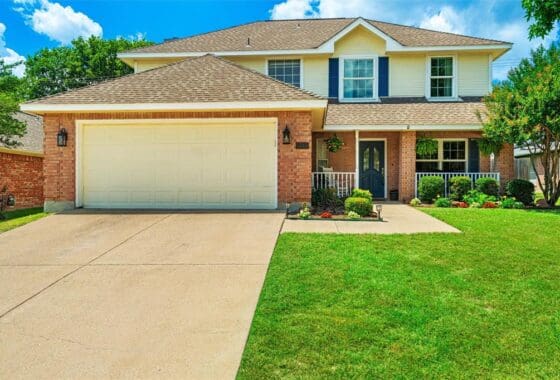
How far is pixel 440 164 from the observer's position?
14492 millimetres

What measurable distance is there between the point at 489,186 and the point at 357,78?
669 cm

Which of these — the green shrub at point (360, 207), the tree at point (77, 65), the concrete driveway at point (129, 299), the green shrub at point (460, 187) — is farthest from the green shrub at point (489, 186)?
the tree at point (77, 65)

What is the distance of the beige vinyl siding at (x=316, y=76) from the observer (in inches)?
609

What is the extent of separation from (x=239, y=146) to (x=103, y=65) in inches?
1185

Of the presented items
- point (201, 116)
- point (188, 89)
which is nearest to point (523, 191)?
point (201, 116)

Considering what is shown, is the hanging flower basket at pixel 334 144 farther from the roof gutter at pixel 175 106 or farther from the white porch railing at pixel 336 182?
the roof gutter at pixel 175 106

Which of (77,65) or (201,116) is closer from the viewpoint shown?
(201,116)

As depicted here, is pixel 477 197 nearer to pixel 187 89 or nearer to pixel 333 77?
pixel 333 77

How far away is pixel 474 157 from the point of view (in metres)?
14.2

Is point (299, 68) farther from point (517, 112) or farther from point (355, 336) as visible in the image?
point (355, 336)

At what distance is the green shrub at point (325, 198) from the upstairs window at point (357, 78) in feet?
19.3

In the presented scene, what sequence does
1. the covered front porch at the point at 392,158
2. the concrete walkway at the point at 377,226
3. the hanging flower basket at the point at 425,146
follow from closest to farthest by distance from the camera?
the concrete walkway at the point at 377,226
the hanging flower basket at the point at 425,146
the covered front porch at the point at 392,158

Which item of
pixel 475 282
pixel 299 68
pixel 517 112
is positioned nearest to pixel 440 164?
pixel 517 112

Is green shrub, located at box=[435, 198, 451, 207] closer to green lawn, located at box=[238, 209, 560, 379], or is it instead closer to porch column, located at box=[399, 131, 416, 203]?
porch column, located at box=[399, 131, 416, 203]
